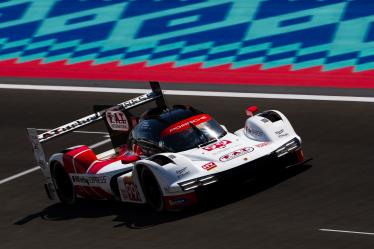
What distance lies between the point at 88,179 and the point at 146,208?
1.25m

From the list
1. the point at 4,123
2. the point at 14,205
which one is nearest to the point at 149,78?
the point at 4,123

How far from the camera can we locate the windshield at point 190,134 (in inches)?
723

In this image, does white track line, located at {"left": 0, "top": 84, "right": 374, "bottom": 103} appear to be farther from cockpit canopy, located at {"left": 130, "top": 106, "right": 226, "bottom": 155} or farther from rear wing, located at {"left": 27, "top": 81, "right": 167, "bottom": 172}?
cockpit canopy, located at {"left": 130, "top": 106, "right": 226, "bottom": 155}

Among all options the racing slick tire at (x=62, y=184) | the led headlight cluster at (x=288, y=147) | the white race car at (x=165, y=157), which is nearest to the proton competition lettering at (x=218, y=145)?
the white race car at (x=165, y=157)

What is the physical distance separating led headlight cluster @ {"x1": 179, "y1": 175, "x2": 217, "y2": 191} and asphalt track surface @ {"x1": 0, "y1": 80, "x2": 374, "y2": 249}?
49 centimetres

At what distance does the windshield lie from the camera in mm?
18375

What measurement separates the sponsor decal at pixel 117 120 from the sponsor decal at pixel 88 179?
1.27m

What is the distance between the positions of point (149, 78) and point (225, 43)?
2.09 m

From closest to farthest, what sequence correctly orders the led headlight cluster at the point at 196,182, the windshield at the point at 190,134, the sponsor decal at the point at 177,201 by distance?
the led headlight cluster at the point at 196,182 < the sponsor decal at the point at 177,201 < the windshield at the point at 190,134

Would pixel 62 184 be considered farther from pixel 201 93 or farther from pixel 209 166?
pixel 201 93

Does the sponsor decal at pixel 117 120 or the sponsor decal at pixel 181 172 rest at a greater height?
the sponsor decal at pixel 117 120

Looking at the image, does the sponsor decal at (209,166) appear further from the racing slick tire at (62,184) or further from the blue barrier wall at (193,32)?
the blue barrier wall at (193,32)

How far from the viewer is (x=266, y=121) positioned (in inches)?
747

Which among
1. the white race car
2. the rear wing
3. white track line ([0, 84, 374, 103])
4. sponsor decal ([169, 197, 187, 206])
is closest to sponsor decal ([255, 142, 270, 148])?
the white race car
